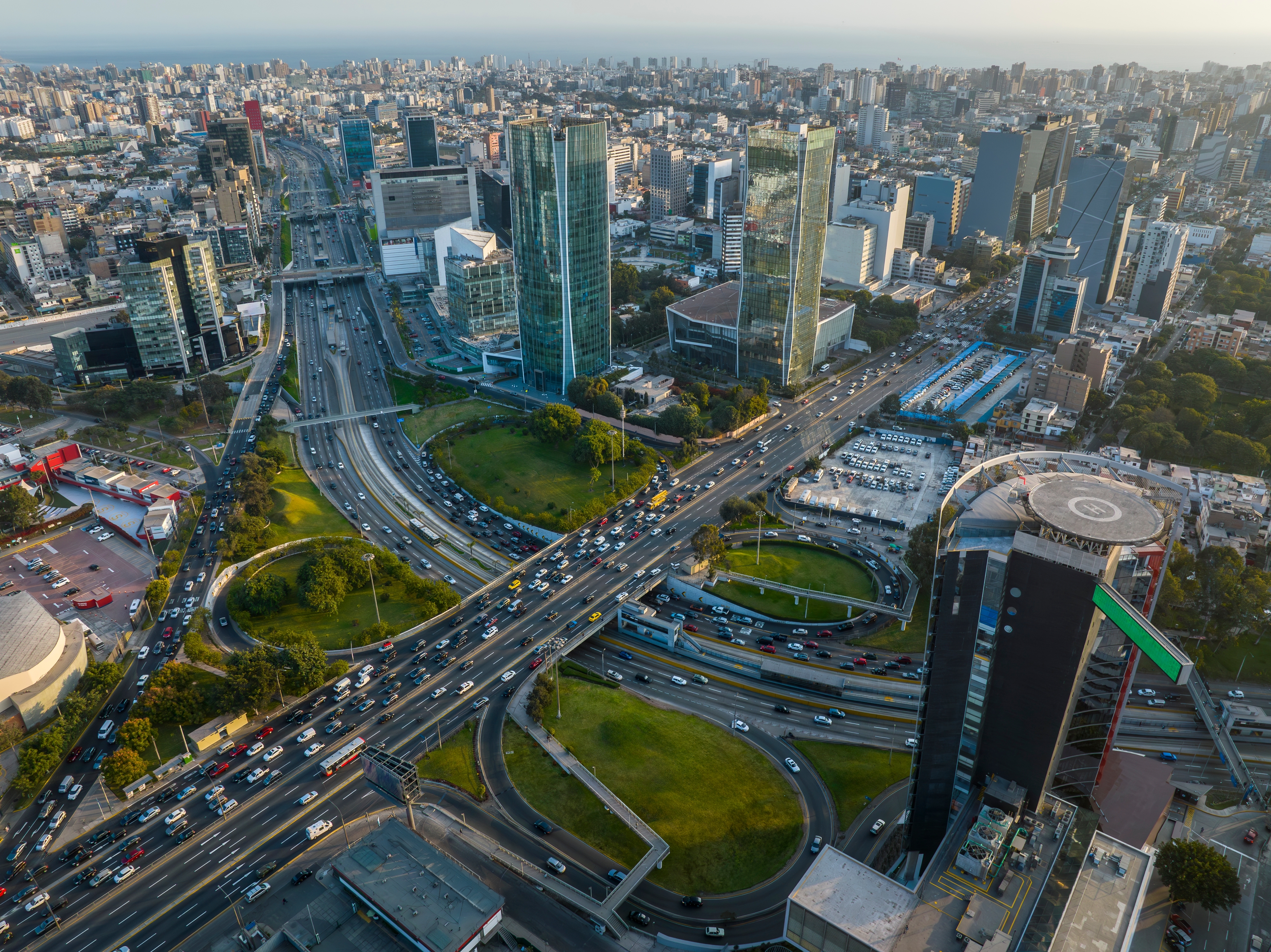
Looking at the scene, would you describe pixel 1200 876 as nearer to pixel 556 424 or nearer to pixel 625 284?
pixel 556 424

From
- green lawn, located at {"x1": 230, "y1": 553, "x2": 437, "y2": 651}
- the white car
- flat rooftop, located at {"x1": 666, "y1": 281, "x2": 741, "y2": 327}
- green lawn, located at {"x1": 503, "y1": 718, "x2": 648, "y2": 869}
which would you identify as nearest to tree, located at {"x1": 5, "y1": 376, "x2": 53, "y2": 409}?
green lawn, located at {"x1": 230, "y1": 553, "x2": 437, "y2": 651}

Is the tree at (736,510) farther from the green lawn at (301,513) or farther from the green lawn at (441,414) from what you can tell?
the green lawn at (441,414)

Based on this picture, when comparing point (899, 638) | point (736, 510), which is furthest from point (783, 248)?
point (899, 638)

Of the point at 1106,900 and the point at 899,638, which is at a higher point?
the point at 1106,900

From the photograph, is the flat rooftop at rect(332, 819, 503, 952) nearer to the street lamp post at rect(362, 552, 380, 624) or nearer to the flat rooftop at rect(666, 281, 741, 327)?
the street lamp post at rect(362, 552, 380, 624)

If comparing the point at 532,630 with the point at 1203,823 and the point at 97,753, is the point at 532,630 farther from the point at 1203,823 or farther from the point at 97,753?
the point at 1203,823
